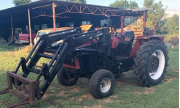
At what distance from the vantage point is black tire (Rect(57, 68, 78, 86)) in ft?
18.1

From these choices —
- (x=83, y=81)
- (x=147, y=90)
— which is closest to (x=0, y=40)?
(x=83, y=81)

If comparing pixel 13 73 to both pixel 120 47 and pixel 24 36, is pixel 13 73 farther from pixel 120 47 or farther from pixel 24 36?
pixel 24 36

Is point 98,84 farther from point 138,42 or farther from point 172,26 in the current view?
point 172,26

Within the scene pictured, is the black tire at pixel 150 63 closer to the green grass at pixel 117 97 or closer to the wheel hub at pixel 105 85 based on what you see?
the green grass at pixel 117 97

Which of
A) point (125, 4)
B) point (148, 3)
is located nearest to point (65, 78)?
point (148, 3)

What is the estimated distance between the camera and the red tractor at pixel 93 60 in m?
4.22

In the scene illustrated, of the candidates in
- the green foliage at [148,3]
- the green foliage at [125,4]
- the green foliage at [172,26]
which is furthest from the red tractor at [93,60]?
the green foliage at [125,4]

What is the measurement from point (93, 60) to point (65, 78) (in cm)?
104

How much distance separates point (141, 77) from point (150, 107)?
131cm

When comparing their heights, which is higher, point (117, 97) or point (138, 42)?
point (138, 42)

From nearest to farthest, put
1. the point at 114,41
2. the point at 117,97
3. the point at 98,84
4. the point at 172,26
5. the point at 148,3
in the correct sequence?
the point at 98,84 → the point at 117,97 → the point at 114,41 → the point at 172,26 → the point at 148,3

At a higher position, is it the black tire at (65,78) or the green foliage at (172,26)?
the green foliage at (172,26)

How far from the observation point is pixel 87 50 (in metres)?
4.74

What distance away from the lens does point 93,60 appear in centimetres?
509
